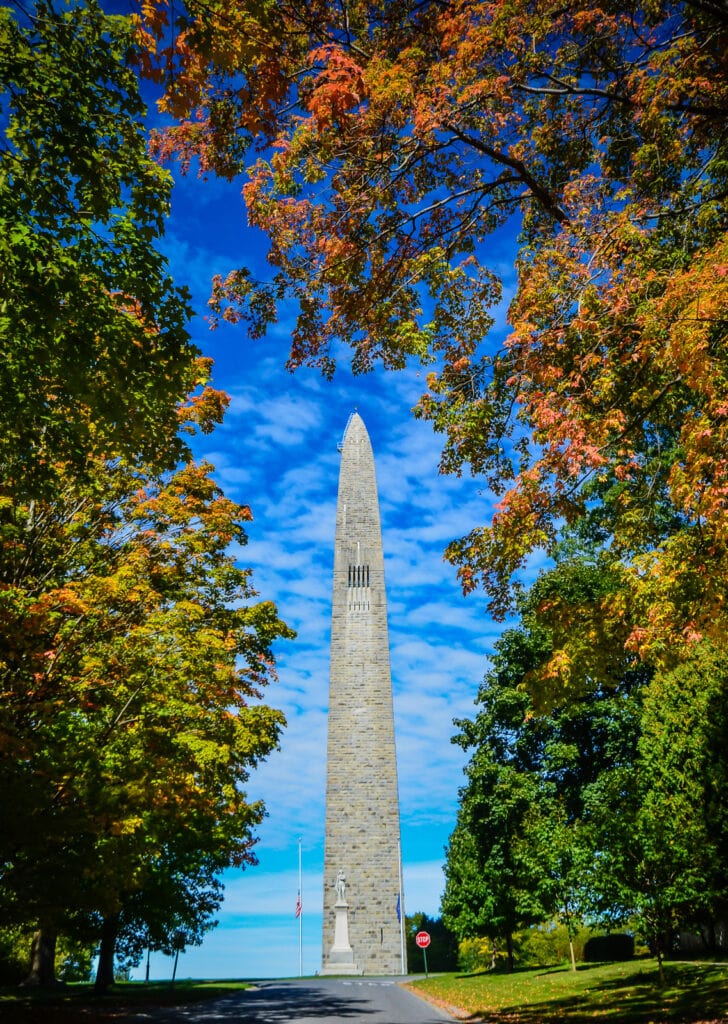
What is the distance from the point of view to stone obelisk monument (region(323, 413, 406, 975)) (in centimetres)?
3525

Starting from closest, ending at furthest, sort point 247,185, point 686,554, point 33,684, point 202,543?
point 686,554 → point 247,185 → point 33,684 → point 202,543

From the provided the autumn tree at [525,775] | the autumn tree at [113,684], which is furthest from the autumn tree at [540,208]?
the autumn tree at [525,775]

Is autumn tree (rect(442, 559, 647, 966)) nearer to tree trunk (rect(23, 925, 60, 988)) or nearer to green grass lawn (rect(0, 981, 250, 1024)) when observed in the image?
green grass lawn (rect(0, 981, 250, 1024))

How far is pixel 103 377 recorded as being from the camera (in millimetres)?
9039

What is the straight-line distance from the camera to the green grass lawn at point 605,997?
11.4 metres

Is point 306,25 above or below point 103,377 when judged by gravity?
above

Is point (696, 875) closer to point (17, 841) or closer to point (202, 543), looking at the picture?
point (202, 543)

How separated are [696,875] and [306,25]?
55.0 ft

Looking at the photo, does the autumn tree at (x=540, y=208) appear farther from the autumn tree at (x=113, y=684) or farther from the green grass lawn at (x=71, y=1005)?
the green grass lawn at (x=71, y=1005)

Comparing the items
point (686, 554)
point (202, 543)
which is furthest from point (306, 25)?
point (202, 543)

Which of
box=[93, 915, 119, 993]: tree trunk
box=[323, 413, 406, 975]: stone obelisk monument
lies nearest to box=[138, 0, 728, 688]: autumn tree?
box=[93, 915, 119, 993]: tree trunk

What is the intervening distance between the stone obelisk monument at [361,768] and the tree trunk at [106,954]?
601 inches

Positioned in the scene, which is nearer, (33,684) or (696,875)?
(33,684)

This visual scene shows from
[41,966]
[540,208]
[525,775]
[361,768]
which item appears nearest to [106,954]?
[41,966]
